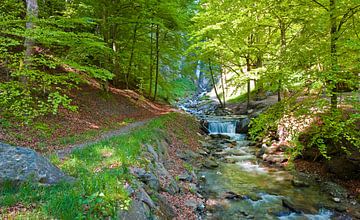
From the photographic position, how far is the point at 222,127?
1984 cm

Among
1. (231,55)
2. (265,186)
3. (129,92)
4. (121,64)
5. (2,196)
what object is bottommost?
(265,186)

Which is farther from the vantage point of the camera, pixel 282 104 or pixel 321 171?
pixel 321 171

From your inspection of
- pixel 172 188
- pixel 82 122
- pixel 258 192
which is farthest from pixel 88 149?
pixel 258 192

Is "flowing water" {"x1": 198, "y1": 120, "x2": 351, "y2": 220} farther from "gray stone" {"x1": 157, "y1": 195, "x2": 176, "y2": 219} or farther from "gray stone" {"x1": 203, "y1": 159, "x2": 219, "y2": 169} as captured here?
"gray stone" {"x1": 157, "y1": 195, "x2": 176, "y2": 219}

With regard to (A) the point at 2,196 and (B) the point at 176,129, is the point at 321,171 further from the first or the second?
(A) the point at 2,196

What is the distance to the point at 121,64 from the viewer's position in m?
19.4

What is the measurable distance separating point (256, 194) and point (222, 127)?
36.1ft

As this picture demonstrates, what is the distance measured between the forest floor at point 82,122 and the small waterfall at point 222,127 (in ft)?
16.2

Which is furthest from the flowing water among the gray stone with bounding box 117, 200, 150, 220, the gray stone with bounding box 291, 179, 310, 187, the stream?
the gray stone with bounding box 117, 200, 150, 220

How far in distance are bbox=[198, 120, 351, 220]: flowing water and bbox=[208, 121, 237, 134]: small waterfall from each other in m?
6.31

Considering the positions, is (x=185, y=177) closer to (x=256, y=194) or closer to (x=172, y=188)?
(x=172, y=188)

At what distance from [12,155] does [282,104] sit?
779 centimetres

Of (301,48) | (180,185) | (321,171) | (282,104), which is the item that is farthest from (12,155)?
(321,171)

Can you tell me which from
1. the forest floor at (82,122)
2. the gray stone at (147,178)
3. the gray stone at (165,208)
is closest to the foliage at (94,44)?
the forest floor at (82,122)
